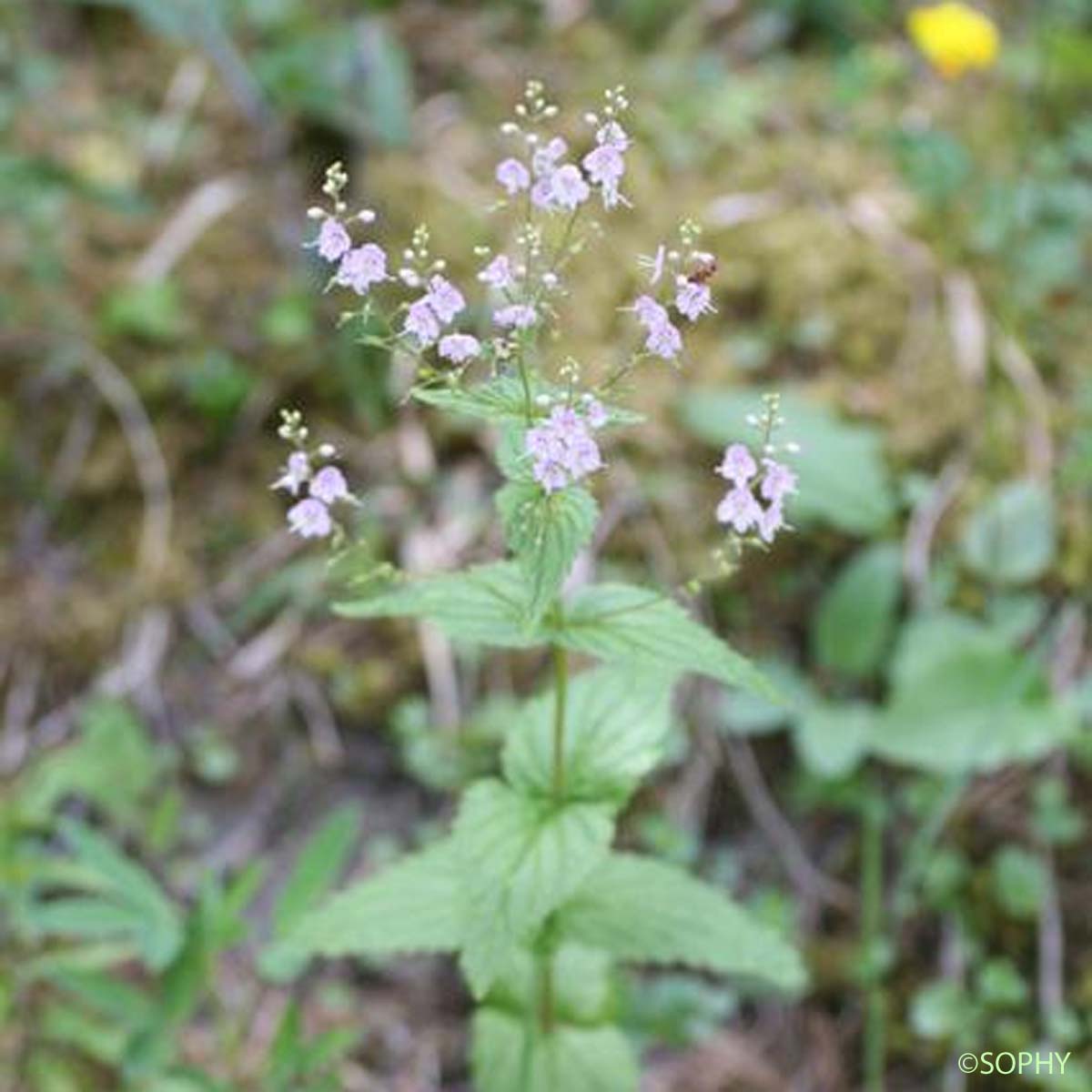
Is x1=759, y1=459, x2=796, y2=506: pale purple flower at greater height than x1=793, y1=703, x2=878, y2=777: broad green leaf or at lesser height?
lesser

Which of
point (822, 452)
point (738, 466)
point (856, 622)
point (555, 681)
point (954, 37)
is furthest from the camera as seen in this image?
point (954, 37)

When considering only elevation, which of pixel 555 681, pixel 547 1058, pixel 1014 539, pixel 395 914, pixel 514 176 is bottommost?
pixel 547 1058

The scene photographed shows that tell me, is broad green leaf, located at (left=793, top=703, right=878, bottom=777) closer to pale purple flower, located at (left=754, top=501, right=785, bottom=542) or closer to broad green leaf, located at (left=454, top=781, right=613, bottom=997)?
broad green leaf, located at (left=454, top=781, right=613, bottom=997)

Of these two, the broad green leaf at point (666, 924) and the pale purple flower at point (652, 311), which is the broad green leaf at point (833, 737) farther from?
the pale purple flower at point (652, 311)

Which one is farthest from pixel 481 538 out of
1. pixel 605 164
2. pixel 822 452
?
pixel 605 164

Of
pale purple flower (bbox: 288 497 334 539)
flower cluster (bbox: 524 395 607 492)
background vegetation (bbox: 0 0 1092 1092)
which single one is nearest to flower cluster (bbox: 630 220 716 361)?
flower cluster (bbox: 524 395 607 492)

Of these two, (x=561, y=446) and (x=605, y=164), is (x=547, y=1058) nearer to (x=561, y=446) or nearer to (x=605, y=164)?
(x=561, y=446)

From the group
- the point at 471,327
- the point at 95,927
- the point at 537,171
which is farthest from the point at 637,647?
the point at 471,327
